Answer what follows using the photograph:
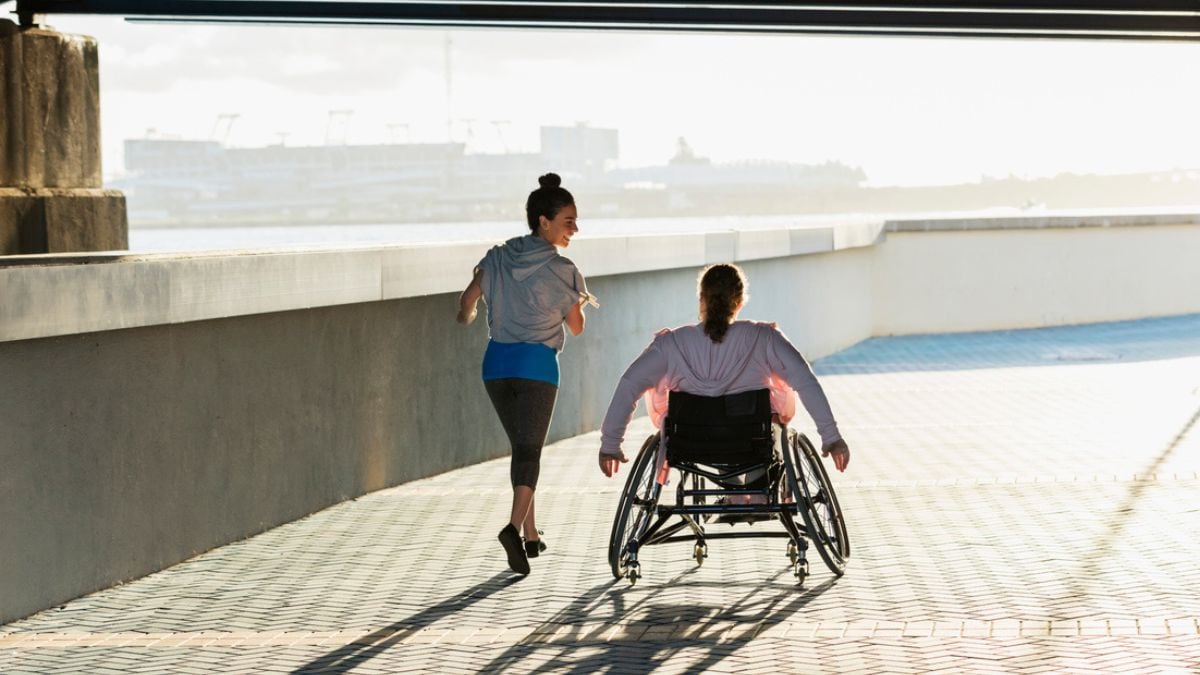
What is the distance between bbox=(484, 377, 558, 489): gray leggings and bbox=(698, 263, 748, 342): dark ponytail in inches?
28.8

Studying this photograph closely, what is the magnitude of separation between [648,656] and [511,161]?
110 m

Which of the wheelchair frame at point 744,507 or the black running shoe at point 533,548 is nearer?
the wheelchair frame at point 744,507

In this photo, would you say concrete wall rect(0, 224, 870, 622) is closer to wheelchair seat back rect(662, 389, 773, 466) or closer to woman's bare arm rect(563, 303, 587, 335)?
woman's bare arm rect(563, 303, 587, 335)

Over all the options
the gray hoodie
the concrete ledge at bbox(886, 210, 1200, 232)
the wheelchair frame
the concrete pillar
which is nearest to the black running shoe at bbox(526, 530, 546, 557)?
the wheelchair frame

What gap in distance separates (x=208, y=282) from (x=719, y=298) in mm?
2164

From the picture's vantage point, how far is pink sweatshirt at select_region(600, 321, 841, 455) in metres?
6.53

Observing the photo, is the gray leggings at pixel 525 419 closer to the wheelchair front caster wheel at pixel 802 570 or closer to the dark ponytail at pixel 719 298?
the dark ponytail at pixel 719 298

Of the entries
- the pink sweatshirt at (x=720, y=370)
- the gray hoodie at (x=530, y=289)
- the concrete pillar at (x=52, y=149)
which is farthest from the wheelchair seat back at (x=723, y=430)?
the concrete pillar at (x=52, y=149)

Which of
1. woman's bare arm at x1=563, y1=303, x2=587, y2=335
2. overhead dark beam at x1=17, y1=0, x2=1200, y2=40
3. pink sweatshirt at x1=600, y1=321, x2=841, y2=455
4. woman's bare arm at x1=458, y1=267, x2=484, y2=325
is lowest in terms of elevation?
pink sweatshirt at x1=600, y1=321, x2=841, y2=455

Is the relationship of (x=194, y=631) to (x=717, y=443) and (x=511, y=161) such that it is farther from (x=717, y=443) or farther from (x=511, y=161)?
(x=511, y=161)

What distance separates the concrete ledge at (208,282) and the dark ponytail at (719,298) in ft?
6.87

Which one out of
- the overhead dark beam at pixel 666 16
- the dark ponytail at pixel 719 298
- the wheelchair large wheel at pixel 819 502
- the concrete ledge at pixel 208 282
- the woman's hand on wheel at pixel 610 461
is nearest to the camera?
the concrete ledge at pixel 208 282

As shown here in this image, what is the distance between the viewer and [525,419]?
6.93 m

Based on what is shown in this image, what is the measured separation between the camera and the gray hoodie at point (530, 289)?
694 centimetres
